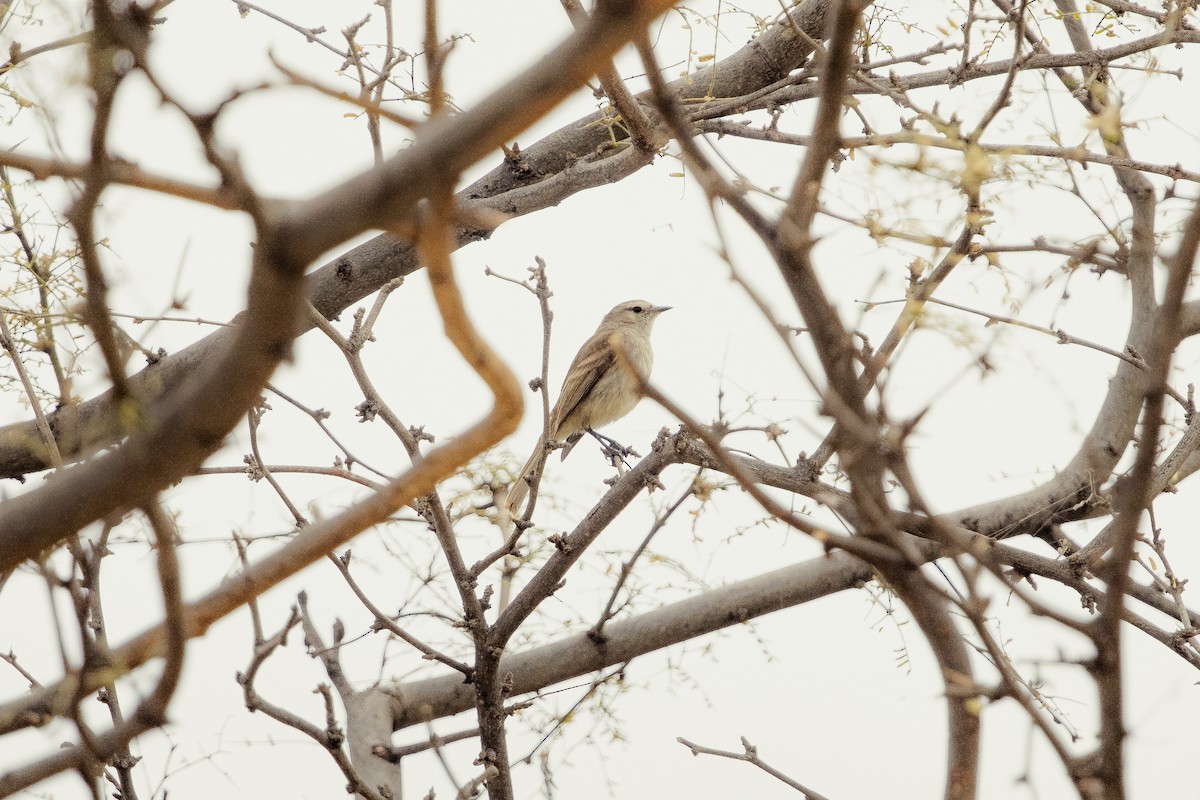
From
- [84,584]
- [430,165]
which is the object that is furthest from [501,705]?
[430,165]

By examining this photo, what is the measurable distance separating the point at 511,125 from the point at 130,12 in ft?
1.35

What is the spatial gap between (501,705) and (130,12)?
299 centimetres

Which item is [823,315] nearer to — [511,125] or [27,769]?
[511,125]

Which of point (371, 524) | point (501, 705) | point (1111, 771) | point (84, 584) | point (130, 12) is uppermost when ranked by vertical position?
point (501, 705)

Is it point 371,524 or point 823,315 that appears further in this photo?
point 371,524

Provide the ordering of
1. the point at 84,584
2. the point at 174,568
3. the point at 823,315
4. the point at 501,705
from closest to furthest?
the point at 823,315 < the point at 174,568 < the point at 84,584 < the point at 501,705

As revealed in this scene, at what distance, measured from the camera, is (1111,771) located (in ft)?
3.73

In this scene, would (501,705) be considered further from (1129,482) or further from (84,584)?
(1129,482)

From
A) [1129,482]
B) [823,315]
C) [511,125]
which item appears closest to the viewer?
[511,125]

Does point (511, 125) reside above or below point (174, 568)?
above

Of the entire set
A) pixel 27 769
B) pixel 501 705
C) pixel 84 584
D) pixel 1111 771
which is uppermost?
pixel 501 705

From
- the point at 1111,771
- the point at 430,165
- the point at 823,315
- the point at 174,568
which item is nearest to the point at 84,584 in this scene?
the point at 174,568

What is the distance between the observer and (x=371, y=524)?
4.42 ft

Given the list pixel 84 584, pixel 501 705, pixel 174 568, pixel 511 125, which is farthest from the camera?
pixel 501 705
